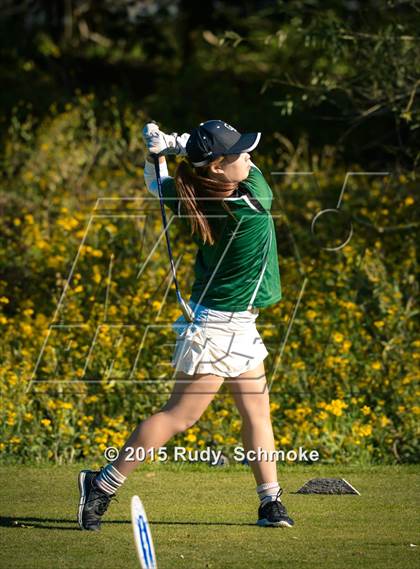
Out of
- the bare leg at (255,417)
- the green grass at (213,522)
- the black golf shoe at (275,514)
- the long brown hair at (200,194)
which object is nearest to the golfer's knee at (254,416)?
the bare leg at (255,417)

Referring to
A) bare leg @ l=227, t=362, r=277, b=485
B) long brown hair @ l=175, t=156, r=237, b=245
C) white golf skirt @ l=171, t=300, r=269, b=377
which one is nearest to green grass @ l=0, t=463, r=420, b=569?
bare leg @ l=227, t=362, r=277, b=485

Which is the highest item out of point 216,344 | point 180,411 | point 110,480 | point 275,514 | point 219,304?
point 219,304

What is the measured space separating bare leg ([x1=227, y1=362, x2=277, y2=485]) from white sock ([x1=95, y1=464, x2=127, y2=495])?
0.59m

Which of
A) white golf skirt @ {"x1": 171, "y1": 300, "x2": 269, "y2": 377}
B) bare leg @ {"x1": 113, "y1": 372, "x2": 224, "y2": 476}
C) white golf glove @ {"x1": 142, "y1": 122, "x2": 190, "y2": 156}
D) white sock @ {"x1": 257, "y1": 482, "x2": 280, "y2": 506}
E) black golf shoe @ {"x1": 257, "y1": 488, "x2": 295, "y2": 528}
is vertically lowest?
black golf shoe @ {"x1": 257, "y1": 488, "x2": 295, "y2": 528}

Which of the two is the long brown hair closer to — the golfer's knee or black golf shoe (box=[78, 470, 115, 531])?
the golfer's knee

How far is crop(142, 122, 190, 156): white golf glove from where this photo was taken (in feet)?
16.8

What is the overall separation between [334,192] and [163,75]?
18.2 feet

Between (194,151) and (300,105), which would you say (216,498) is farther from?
(300,105)

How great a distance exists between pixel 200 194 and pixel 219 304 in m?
0.49

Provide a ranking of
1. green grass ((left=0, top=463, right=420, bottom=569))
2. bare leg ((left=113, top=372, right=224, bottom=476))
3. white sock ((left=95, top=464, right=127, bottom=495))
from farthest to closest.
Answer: white sock ((left=95, top=464, right=127, bottom=495)) < bare leg ((left=113, top=372, right=224, bottom=476)) < green grass ((left=0, top=463, right=420, bottom=569))

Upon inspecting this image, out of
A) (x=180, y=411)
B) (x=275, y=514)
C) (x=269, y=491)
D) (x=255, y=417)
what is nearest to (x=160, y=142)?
(x=180, y=411)

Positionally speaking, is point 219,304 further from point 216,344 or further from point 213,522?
point 213,522

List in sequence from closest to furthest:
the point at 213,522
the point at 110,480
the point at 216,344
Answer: the point at 216,344
the point at 110,480
the point at 213,522

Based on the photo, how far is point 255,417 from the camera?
5109 mm
